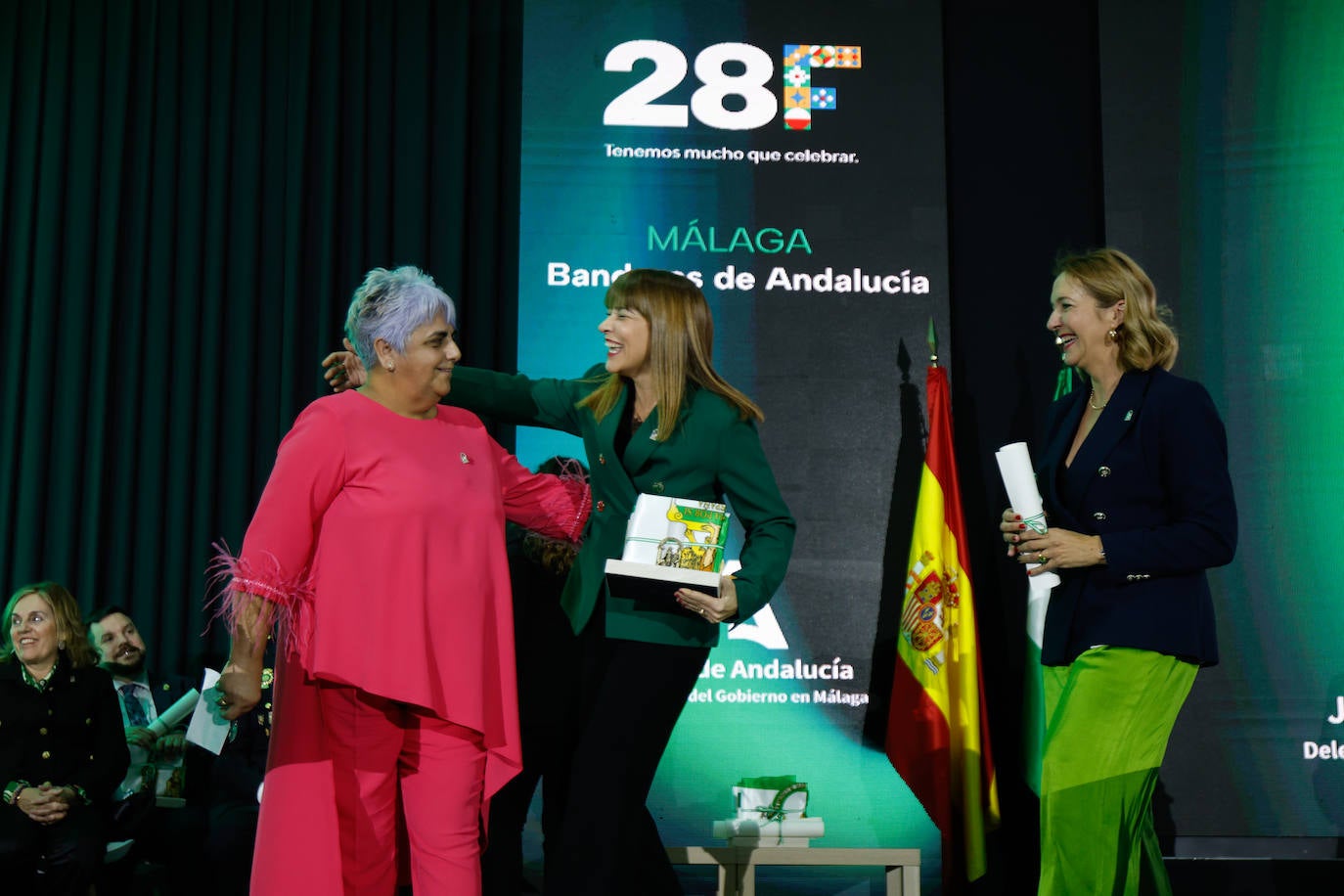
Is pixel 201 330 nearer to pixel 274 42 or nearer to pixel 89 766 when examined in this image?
pixel 274 42

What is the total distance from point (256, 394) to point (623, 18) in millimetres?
2014

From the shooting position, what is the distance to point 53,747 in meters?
3.91

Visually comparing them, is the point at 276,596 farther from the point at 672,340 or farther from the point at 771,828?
the point at 771,828

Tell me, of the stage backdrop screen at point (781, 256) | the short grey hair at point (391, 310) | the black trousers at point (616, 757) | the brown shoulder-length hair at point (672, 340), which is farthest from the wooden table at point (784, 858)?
the short grey hair at point (391, 310)

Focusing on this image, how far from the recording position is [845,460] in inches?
183

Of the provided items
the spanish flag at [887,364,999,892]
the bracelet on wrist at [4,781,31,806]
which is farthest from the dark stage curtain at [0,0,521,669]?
the spanish flag at [887,364,999,892]

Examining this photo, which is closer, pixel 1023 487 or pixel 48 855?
pixel 1023 487

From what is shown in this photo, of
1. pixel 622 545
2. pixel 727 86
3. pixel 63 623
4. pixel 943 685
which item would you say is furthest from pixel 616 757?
pixel 727 86

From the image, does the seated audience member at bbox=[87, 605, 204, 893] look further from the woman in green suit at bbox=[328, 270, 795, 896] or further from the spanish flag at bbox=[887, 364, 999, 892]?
the spanish flag at bbox=[887, 364, 999, 892]

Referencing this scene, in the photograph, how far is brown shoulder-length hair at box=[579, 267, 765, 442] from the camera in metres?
2.74

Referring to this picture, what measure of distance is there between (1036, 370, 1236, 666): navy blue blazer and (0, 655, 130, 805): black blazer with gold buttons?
2.91 metres

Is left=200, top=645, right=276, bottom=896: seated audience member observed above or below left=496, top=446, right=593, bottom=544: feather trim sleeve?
below

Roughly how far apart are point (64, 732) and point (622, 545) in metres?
2.27

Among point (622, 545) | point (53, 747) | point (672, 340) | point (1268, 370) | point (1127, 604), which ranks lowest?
point (53, 747)
